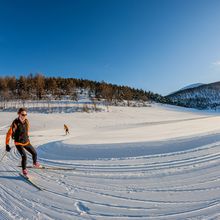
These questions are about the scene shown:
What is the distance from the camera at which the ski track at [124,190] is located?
14.2ft

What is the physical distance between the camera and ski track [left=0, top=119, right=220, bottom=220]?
4.32m

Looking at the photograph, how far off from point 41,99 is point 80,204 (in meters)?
96.2

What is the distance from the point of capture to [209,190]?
494 cm

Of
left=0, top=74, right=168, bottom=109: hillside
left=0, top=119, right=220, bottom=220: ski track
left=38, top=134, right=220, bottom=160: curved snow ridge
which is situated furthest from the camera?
left=0, top=74, right=168, bottom=109: hillside

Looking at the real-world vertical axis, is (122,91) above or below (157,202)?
above

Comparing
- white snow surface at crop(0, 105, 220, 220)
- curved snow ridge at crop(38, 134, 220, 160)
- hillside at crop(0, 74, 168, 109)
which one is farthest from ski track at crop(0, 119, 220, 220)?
hillside at crop(0, 74, 168, 109)

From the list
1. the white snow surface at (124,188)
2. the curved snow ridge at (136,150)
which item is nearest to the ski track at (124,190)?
the white snow surface at (124,188)

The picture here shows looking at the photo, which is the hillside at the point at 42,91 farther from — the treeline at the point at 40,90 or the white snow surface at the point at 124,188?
the white snow surface at the point at 124,188

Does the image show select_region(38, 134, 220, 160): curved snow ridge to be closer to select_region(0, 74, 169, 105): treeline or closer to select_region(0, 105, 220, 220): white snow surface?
select_region(0, 105, 220, 220): white snow surface

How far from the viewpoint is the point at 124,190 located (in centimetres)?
543

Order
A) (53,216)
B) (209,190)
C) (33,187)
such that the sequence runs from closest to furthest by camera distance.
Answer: (53,216) < (209,190) < (33,187)

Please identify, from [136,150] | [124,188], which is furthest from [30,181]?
[136,150]

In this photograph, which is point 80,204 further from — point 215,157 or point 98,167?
point 215,157

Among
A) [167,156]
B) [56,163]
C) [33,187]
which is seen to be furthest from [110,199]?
[56,163]
